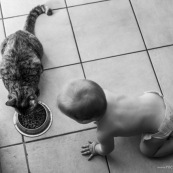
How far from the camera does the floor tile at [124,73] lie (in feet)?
6.37

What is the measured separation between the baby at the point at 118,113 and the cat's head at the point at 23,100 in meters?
0.40

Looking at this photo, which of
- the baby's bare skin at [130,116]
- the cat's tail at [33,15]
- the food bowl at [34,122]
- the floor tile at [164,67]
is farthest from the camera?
the cat's tail at [33,15]

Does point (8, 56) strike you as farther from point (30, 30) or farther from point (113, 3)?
point (113, 3)

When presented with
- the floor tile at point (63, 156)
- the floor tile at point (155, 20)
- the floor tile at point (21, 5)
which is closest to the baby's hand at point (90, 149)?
the floor tile at point (63, 156)

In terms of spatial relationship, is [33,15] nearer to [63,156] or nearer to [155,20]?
[155,20]

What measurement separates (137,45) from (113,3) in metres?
0.41

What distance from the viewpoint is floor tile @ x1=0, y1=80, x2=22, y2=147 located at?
1795 millimetres

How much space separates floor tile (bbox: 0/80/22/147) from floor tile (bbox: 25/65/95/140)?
0.57 feet

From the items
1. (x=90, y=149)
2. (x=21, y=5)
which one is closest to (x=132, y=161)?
(x=90, y=149)

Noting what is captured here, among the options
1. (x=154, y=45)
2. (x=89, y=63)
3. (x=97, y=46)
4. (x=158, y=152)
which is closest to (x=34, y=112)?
(x=89, y=63)

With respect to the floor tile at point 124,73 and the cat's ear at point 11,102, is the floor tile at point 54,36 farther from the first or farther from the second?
the cat's ear at point 11,102

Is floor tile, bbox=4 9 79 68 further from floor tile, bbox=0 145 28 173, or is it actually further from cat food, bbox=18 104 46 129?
floor tile, bbox=0 145 28 173

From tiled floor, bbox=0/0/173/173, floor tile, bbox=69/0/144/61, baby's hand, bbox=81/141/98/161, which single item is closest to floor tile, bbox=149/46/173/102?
tiled floor, bbox=0/0/173/173

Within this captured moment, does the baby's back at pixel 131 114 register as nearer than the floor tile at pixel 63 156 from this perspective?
Yes
